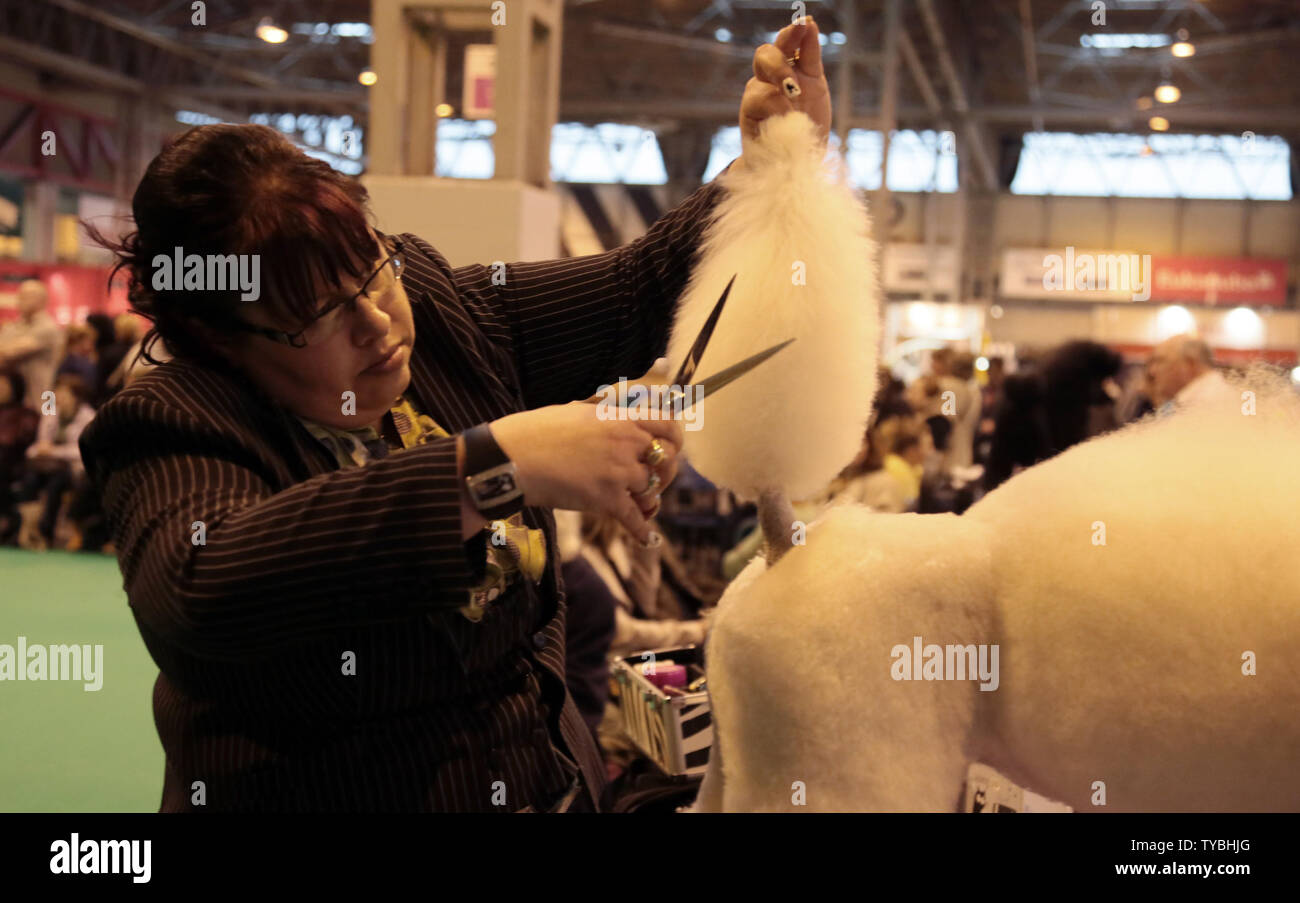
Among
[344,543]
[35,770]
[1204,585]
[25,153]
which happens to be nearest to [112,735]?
[35,770]

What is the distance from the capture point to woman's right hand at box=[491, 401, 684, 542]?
0.69 metres

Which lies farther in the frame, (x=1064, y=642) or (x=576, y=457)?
(x=1064, y=642)

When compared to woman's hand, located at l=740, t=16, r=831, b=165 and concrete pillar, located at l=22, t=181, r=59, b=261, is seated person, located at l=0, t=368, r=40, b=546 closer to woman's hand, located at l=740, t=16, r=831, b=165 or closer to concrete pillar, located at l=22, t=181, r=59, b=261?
woman's hand, located at l=740, t=16, r=831, b=165

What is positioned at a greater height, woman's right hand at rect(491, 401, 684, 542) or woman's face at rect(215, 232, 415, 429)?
woman's face at rect(215, 232, 415, 429)

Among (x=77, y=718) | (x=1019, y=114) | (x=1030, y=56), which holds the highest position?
(x=1030, y=56)

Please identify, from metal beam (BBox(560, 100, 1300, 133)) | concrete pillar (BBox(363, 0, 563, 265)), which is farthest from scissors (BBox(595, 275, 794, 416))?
metal beam (BBox(560, 100, 1300, 133))

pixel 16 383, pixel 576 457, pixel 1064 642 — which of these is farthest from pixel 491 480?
pixel 16 383

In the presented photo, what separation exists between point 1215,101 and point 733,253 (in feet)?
54.2

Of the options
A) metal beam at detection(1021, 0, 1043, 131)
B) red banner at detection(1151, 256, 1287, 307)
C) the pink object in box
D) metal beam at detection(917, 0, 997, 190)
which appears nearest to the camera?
the pink object in box

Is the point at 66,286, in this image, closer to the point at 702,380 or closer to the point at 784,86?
the point at 784,86

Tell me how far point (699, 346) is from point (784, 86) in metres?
0.30

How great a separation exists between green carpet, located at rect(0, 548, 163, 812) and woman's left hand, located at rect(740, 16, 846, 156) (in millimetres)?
2103

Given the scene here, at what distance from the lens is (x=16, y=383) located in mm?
6156

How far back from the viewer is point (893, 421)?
4172 mm
